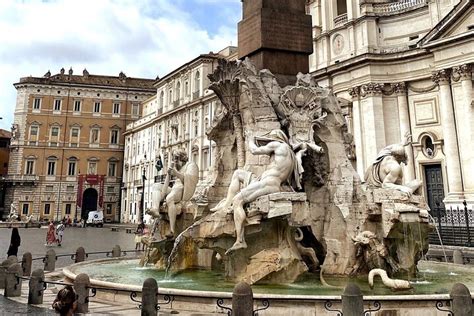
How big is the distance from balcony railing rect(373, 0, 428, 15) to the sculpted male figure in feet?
92.4

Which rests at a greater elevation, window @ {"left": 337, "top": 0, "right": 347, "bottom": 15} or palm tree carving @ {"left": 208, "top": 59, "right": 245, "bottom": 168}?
window @ {"left": 337, "top": 0, "right": 347, "bottom": 15}

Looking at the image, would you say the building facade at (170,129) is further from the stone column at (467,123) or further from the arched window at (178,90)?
the stone column at (467,123)

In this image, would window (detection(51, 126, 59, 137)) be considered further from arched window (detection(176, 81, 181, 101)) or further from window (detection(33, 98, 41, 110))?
arched window (detection(176, 81, 181, 101))

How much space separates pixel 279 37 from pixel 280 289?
6261 mm

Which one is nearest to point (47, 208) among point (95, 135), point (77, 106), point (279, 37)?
point (95, 135)

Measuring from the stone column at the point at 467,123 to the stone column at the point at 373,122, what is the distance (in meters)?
5.49

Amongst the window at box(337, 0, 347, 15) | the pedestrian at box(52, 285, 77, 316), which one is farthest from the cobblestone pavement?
the window at box(337, 0, 347, 15)

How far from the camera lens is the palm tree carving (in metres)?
10.0

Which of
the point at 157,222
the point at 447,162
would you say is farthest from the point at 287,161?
the point at 447,162

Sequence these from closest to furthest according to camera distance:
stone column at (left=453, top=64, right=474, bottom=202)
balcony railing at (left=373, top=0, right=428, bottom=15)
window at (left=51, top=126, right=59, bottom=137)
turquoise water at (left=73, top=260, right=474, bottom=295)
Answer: turquoise water at (left=73, top=260, right=474, bottom=295) → stone column at (left=453, top=64, right=474, bottom=202) → balcony railing at (left=373, top=0, right=428, bottom=15) → window at (left=51, top=126, right=59, bottom=137)

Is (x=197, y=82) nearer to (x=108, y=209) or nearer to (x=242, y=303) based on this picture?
(x=108, y=209)

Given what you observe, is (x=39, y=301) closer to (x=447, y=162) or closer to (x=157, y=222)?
(x=157, y=222)

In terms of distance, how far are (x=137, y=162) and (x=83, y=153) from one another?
9558mm

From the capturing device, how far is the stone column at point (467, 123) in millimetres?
26641
